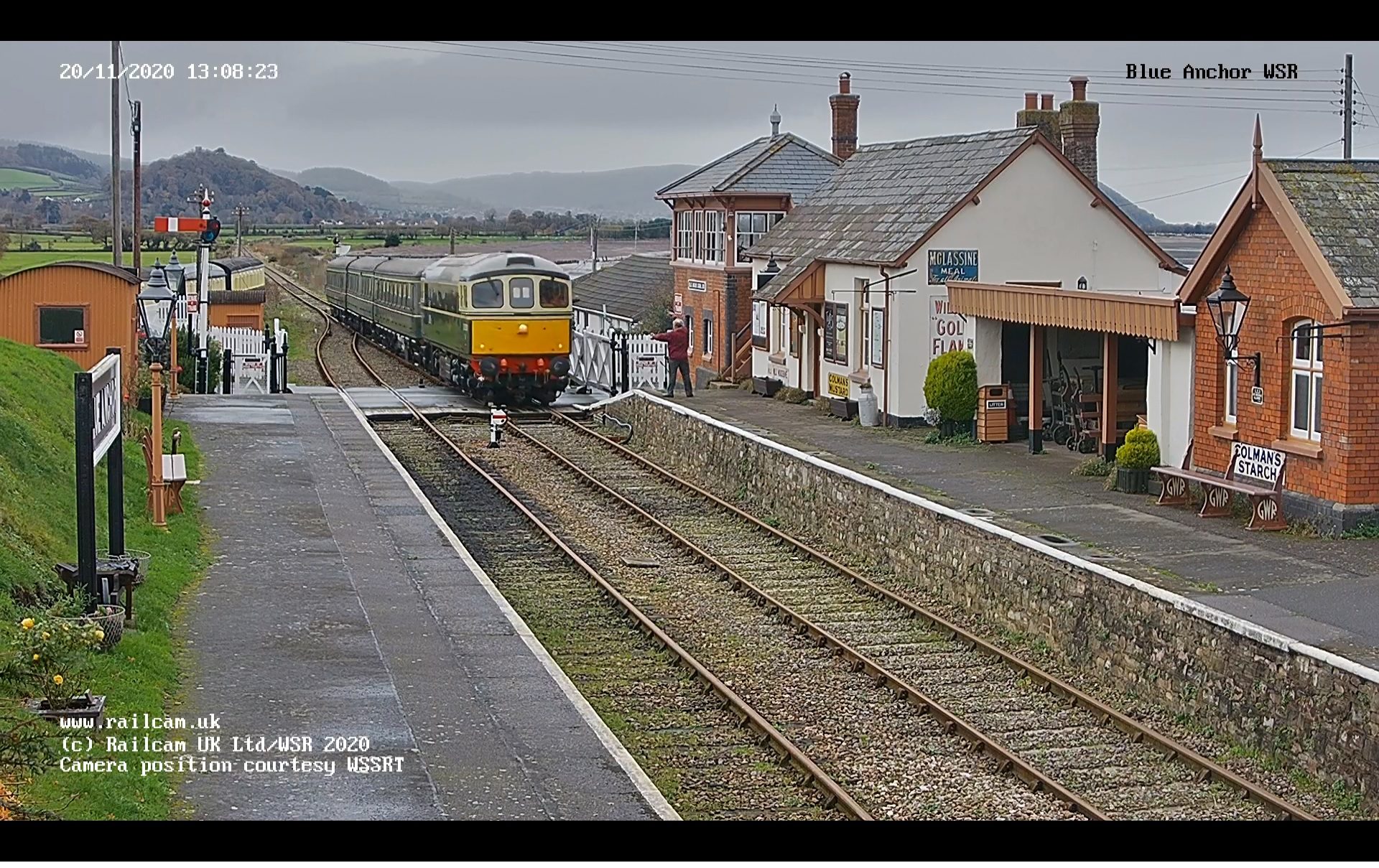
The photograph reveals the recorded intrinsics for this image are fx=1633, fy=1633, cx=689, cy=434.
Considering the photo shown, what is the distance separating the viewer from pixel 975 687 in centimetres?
1278

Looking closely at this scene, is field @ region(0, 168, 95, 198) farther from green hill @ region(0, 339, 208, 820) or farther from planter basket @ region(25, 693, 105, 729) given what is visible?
planter basket @ region(25, 693, 105, 729)

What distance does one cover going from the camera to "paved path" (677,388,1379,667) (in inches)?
459

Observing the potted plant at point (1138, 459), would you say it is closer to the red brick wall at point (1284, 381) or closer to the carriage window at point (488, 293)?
the red brick wall at point (1284, 381)

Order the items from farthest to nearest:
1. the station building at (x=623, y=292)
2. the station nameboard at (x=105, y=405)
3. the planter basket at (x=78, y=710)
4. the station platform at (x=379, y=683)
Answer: the station building at (x=623, y=292) → the station nameboard at (x=105, y=405) → the planter basket at (x=78, y=710) → the station platform at (x=379, y=683)

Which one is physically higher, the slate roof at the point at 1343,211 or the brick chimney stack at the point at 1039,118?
the brick chimney stack at the point at 1039,118

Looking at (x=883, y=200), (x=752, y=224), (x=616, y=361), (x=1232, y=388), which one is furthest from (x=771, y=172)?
(x=1232, y=388)

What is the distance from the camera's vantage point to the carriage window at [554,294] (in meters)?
31.3

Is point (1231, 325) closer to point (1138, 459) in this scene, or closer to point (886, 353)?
point (1138, 459)

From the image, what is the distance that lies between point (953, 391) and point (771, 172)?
14.0 meters

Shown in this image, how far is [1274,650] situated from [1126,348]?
12.0 metres

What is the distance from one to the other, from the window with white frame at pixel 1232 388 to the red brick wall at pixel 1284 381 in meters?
0.07

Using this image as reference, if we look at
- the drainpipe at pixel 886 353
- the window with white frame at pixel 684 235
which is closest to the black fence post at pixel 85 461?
the drainpipe at pixel 886 353

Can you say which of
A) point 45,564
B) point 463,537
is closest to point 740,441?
point 463,537

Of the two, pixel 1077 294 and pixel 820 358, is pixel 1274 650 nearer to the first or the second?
pixel 1077 294
